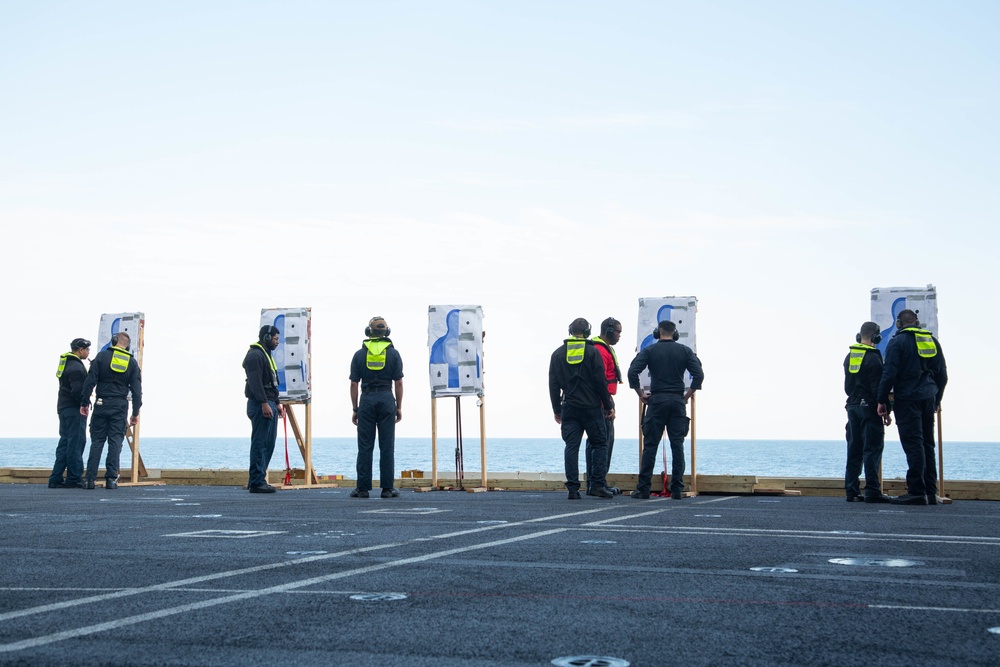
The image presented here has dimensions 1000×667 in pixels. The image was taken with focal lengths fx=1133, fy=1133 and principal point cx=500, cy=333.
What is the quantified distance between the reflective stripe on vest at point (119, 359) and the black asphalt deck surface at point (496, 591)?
706 centimetres

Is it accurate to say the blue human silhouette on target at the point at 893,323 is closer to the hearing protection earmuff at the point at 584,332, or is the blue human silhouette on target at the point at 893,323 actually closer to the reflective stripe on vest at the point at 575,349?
the hearing protection earmuff at the point at 584,332

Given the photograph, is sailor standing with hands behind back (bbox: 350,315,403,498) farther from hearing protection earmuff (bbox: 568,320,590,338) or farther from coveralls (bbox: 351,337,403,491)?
hearing protection earmuff (bbox: 568,320,590,338)

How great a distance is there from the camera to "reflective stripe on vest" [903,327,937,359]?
41.9 feet

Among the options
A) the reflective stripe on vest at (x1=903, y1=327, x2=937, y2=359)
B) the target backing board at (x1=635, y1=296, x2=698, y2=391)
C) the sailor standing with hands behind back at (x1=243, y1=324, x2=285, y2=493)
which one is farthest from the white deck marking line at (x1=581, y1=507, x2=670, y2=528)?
the sailor standing with hands behind back at (x1=243, y1=324, x2=285, y2=493)

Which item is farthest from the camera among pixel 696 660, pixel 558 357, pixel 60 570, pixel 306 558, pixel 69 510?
pixel 558 357

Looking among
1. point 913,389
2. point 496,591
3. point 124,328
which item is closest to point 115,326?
point 124,328

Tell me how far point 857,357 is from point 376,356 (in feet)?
18.8

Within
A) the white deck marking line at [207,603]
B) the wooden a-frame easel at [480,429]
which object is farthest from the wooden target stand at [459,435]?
the white deck marking line at [207,603]

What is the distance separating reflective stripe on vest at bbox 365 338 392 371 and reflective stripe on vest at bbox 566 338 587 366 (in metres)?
2.16

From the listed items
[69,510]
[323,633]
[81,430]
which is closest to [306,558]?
[323,633]

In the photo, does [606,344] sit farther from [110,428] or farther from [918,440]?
[110,428]

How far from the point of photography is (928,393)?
1281 cm

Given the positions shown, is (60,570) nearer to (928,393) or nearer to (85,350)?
(928,393)

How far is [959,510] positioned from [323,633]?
9.07 metres
